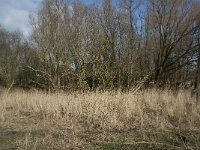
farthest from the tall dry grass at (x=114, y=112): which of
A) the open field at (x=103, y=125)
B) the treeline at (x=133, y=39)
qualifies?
the treeline at (x=133, y=39)

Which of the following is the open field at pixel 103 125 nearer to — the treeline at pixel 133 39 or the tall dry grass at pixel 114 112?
the tall dry grass at pixel 114 112

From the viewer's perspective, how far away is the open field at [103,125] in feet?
22.9

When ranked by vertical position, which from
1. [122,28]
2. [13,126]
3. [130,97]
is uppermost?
[122,28]

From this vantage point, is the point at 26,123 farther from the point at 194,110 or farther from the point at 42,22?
the point at 42,22

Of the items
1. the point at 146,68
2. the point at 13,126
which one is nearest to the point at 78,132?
the point at 13,126

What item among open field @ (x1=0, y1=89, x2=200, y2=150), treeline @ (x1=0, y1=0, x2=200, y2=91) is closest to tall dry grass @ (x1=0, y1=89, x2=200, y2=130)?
open field @ (x1=0, y1=89, x2=200, y2=150)

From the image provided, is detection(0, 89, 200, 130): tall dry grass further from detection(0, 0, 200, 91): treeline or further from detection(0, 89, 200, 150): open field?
detection(0, 0, 200, 91): treeline

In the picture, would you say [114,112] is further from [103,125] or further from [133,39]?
[133,39]

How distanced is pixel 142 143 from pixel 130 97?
Result: 205 inches

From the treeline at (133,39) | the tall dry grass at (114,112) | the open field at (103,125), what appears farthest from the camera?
the treeline at (133,39)

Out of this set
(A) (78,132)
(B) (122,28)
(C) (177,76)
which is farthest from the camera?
(C) (177,76)

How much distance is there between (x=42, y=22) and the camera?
27844mm

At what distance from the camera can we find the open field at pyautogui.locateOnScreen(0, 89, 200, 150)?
6984mm

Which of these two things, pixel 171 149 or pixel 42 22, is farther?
pixel 42 22
